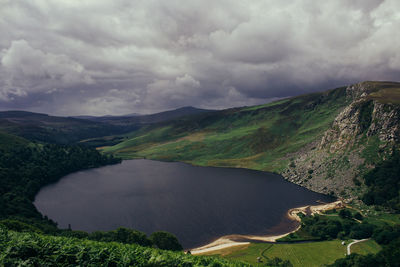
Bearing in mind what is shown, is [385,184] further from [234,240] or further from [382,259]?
[234,240]

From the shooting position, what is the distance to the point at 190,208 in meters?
133

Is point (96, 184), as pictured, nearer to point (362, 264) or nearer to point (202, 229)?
point (202, 229)

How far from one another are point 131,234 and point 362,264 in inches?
2477

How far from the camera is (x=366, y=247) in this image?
85.9 m

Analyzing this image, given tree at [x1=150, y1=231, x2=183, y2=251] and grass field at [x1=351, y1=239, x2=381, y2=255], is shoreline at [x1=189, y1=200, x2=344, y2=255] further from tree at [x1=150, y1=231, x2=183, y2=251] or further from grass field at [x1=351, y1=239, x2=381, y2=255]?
grass field at [x1=351, y1=239, x2=381, y2=255]

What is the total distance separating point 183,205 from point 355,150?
13100 cm

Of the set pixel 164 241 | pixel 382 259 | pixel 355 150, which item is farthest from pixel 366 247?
pixel 355 150

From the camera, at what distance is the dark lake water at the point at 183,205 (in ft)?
362

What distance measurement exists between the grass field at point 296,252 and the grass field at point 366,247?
371cm

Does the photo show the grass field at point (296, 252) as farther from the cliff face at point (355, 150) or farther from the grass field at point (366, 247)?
Answer: the cliff face at point (355, 150)

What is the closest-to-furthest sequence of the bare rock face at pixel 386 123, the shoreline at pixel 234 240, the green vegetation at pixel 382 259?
the green vegetation at pixel 382 259, the shoreline at pixel 234 240, the bare rock face at pixel 386 123

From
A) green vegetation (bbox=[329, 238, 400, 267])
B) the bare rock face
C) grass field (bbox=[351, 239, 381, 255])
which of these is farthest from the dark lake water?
the bare rock face

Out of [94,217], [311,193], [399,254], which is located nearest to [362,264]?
[399,254]

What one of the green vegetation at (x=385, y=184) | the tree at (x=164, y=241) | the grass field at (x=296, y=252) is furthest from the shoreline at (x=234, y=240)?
the green vegetation at (x=385, y=184)
